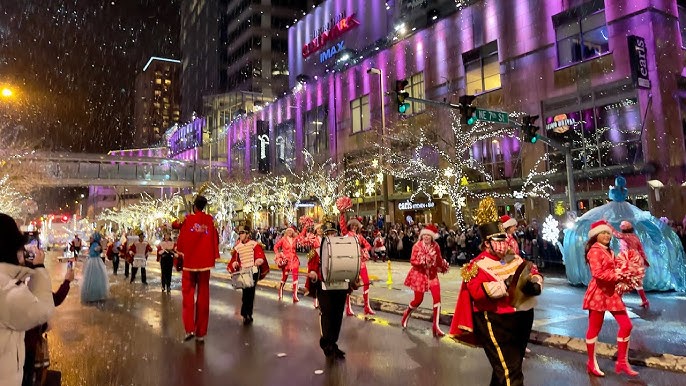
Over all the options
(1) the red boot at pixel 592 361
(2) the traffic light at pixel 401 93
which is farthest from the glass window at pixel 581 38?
(1) the red boot at pixel 592 361

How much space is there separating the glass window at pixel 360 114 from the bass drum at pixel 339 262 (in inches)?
1324

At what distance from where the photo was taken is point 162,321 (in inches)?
382

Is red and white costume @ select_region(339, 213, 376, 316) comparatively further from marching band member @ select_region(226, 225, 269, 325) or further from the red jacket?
the red jacket

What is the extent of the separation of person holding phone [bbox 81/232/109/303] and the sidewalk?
6.71 metres

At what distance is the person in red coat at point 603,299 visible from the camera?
19.1ft

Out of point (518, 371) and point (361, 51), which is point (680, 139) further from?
point (361, 51)

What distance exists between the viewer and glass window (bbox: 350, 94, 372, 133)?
40.7 m

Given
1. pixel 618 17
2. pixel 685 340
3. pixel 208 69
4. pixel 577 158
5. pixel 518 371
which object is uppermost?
pixel 208 69

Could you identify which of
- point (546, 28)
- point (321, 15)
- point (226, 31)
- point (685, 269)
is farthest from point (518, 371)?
point (226, 31)

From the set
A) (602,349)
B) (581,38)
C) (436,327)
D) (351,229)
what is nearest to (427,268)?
(436,327)

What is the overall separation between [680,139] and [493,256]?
23234 mm

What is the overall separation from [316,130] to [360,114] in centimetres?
705

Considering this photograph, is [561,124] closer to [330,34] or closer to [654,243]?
[654,243]

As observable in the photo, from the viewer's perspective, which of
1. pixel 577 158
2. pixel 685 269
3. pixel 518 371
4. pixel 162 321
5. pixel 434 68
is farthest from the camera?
pixel 434 68
